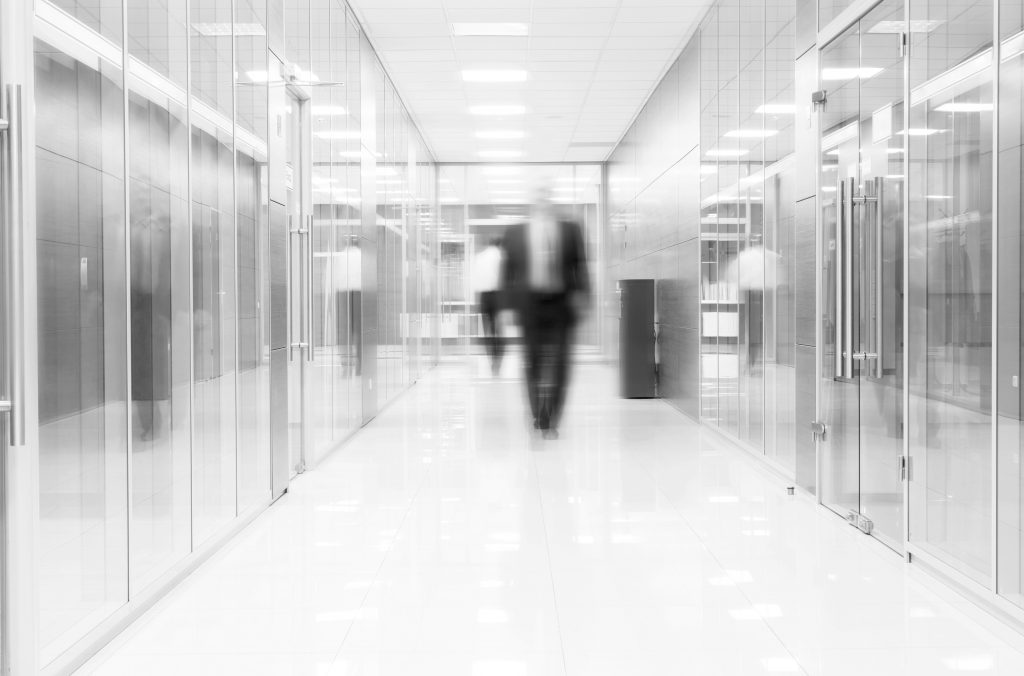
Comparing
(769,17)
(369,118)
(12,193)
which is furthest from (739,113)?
(12,193)

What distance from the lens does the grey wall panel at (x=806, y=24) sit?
6148 mm

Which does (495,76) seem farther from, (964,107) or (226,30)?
(964,107)

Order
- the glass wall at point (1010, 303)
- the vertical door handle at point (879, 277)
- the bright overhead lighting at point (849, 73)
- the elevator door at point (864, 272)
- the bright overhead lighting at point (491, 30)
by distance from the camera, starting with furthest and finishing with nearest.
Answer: the bright overhead lighting at point (491, 30)
the bright overhead lighting at point (849, 73)
the vertical door handle at point (879, 277)
the elevator door at point (864, 272)
the glass wall at point (1010, 303)

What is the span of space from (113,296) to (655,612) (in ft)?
8.65

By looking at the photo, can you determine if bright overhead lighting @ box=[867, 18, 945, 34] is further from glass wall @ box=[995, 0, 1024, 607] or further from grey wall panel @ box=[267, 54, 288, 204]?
grey wall panel @ box=[267, 54, 288, 204]

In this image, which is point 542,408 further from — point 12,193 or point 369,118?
point 12,193

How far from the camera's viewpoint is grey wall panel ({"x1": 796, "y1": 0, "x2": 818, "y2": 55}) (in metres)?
6.15

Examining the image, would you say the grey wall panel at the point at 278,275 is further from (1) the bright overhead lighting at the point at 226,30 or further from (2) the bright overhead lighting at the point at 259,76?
(1) the bright overhead lighting at the point at 226,30

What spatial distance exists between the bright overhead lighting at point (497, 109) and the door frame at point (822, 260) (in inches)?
344

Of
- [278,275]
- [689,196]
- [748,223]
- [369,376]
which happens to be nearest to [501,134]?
[689,196]

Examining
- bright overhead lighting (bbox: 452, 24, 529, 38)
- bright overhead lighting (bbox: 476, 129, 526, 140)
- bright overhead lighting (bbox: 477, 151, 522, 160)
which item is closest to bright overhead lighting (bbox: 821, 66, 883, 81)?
bright overhead lighting (bbox: 452, 24, 529, 38)

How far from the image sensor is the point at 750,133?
7914 millimetres

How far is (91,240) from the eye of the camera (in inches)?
133

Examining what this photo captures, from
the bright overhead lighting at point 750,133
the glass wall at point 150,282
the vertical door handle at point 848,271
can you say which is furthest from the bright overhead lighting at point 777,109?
the glass wall at point 150,282
